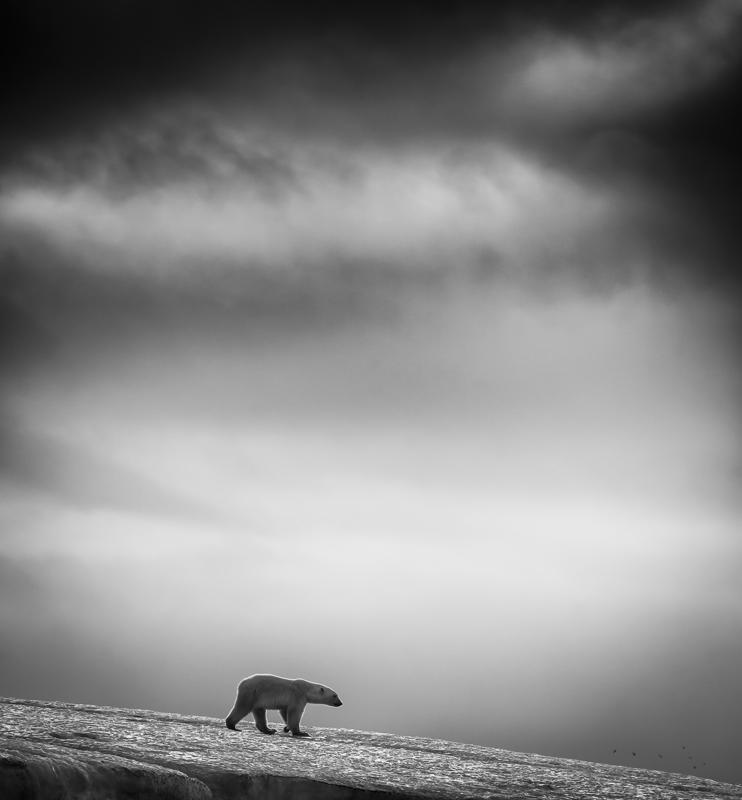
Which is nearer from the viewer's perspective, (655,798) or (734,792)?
(655,798)

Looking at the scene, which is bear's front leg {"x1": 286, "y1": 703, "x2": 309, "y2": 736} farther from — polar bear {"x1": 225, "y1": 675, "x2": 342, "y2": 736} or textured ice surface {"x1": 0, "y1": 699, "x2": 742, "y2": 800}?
textured ice surface {"x1": 0, "y1": 699, "x2": 742, "y2": 800}

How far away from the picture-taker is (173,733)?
69.8 feet

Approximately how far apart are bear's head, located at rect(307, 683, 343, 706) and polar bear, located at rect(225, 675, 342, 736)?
64cm

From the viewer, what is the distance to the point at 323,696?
1096 inches

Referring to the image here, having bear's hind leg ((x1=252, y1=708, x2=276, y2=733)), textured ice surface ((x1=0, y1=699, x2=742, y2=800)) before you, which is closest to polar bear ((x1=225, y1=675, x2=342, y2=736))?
bear's hind leg ((x1=252, y1=708, x2=276, y2=733))

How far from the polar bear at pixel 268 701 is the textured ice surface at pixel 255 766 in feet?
1.78

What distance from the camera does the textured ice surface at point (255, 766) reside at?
14.2 m

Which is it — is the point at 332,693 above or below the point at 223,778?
above

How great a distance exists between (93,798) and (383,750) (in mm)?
10767

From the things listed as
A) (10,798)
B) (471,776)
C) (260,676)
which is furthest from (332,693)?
(10,798)

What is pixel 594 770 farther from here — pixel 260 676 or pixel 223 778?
pixel 223 778

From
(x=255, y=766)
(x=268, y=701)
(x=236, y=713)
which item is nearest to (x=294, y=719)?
(x=268, y=701)

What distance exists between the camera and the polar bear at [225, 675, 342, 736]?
2536cm

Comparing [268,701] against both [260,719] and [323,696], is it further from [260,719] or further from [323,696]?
[323,696]
